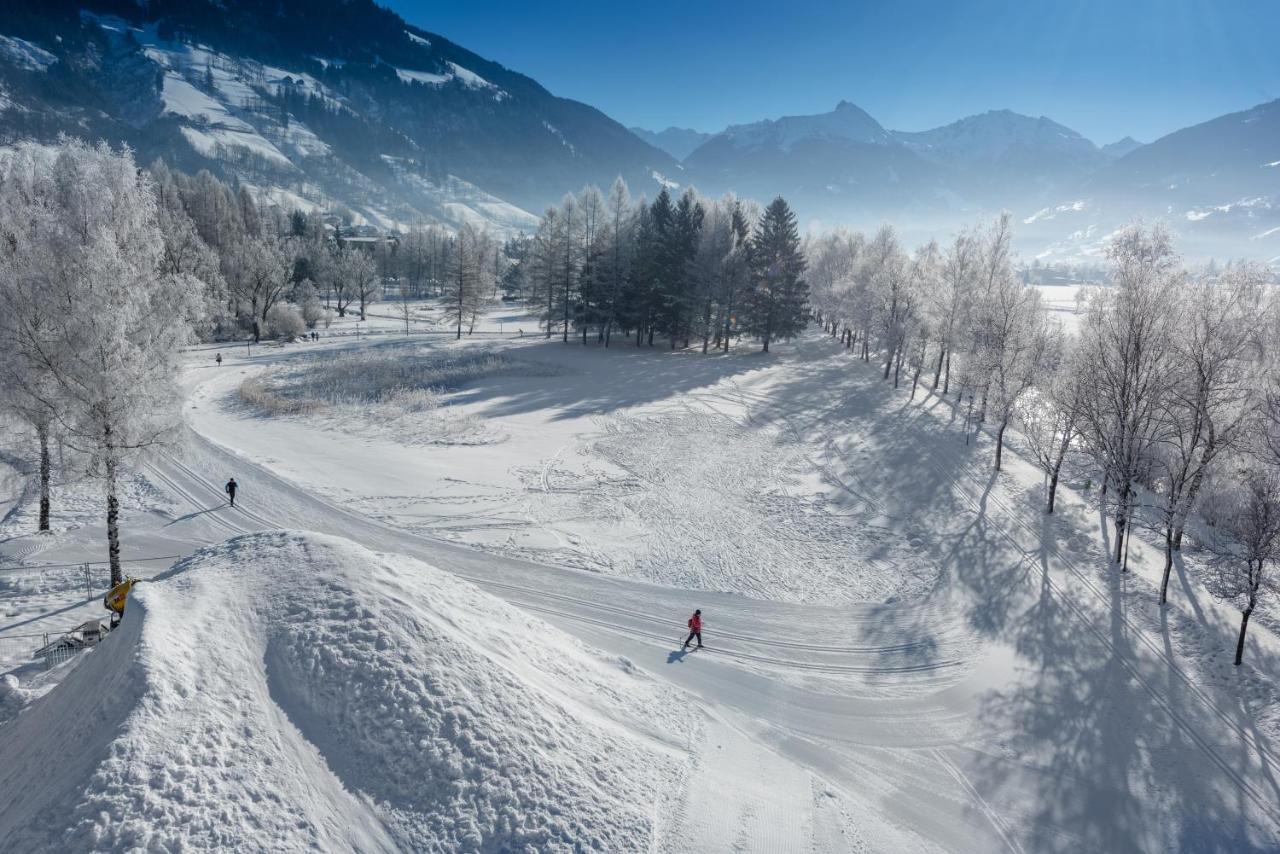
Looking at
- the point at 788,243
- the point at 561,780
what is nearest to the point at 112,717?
the point at 561,780

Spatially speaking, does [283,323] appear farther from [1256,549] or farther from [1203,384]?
[1256,549]

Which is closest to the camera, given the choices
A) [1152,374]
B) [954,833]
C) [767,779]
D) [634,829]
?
[634,829]

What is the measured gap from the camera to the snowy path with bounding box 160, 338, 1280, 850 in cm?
1070

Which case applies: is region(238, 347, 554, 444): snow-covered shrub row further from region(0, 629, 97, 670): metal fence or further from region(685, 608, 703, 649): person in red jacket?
region(685, 608, 703, 649): person in red jacket

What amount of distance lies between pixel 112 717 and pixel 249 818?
275cm

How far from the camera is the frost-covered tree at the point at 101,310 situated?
13742 mm

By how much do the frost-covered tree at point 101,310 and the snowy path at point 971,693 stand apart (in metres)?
6.46

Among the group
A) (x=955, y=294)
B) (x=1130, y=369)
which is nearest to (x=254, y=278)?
(x=955, y=294)

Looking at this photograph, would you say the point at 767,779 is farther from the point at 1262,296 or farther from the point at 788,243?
the point at 788,243

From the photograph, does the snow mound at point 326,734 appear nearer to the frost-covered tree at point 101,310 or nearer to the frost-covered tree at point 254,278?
the frost-covered tree at point 101,310

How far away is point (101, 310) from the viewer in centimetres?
1393

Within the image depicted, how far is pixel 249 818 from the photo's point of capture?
7.69 meters

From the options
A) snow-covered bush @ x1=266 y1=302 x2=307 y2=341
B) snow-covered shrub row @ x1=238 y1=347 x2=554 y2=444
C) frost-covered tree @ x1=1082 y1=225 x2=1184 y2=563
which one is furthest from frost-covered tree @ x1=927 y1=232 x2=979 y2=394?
snow-covered bush @ x1=266 y1=302 x2=307 y2=341

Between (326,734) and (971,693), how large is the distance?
45.8 feet
